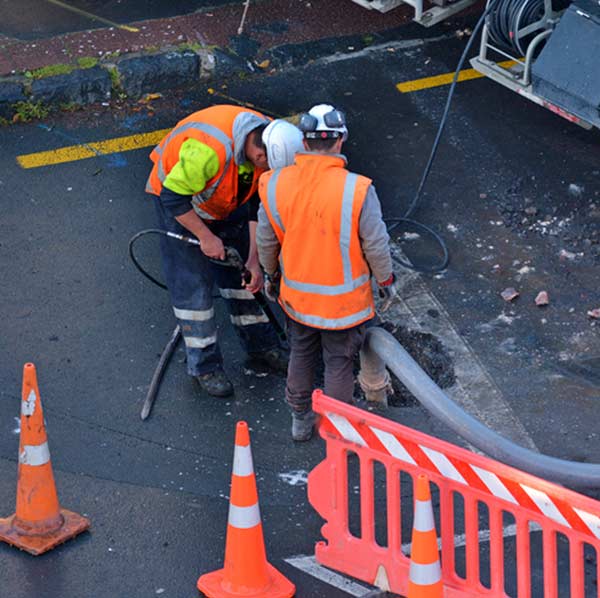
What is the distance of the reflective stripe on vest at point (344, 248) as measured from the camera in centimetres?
584

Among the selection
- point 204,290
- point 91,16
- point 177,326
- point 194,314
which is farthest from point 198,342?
point 91,16

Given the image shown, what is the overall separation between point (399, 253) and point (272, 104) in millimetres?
2006

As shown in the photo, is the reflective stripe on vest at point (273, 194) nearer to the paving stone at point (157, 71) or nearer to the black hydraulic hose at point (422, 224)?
the black hydraulic hose at point (422, 224)

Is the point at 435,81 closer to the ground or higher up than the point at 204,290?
closer to the ground

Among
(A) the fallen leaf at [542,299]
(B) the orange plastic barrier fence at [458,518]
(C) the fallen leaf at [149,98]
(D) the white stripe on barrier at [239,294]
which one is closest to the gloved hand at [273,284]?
(D) the white stripe on barrier at [239,294]

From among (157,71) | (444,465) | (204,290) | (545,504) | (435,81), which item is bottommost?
(157,71)

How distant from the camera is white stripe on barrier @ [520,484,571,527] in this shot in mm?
5043

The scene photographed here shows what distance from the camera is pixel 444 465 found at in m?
5.31

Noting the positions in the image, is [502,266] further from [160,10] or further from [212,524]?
[160,10]

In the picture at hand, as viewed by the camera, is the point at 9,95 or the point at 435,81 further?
the point at 435,81

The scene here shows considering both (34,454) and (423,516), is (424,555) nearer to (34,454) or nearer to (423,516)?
(423,516)

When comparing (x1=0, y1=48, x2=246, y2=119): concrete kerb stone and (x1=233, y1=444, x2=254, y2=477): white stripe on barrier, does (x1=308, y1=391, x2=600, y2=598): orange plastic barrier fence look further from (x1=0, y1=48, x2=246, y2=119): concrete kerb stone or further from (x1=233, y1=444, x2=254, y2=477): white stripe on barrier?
(x1=0, y1=48, x2=246, y2=119): concrete kerb stone

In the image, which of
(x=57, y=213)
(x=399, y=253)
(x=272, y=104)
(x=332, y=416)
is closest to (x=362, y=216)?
(x=332, y=416)

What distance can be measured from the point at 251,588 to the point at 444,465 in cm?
102
